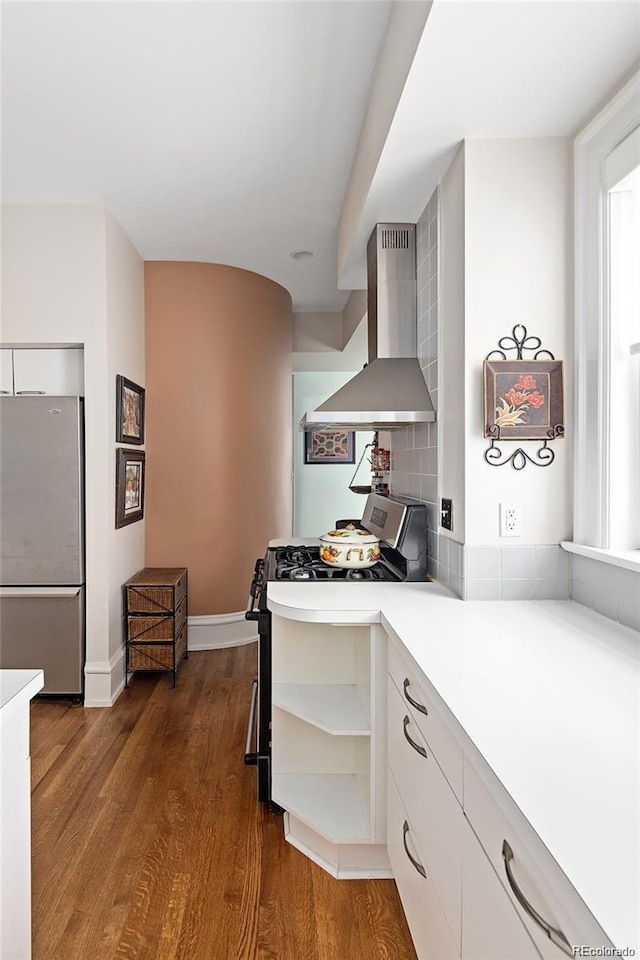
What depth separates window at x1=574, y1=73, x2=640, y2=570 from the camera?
167cm

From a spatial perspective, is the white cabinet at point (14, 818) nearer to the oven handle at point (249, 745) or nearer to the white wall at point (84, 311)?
the oven handle at point (249, 745)

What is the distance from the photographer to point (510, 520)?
1.92 meters

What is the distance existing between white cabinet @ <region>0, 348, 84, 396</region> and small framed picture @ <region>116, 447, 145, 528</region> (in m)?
0.51

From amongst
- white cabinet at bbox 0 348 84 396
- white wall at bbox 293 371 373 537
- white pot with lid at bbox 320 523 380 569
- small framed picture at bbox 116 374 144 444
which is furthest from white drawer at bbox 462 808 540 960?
white wall at bbox 293 371 373 537

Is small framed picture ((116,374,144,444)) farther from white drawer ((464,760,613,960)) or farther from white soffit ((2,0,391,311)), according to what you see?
white drawer ((464,760,613,960))

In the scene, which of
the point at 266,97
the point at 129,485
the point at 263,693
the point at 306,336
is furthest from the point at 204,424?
the point at 263,693

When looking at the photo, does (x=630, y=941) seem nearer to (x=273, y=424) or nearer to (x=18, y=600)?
(x=18, y=600)

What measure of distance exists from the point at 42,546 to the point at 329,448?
12.2 ft

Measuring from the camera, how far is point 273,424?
4652 mm

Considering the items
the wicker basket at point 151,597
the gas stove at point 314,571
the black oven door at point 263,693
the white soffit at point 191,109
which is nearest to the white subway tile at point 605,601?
the gas stove at point 314,571

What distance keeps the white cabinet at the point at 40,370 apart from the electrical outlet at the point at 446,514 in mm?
2297

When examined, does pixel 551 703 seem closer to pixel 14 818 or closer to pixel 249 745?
pixel 14 818

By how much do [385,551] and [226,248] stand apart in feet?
7.94

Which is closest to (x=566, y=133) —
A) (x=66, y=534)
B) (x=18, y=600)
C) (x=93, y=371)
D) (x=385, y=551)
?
(x=385, y=551)
